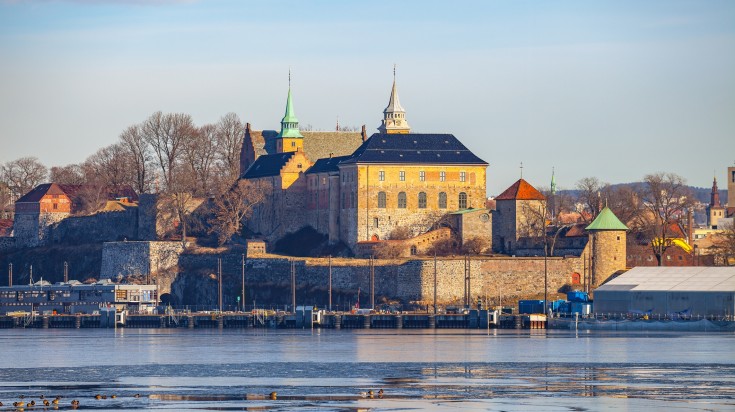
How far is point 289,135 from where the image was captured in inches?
5581

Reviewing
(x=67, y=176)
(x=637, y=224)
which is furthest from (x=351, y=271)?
(x=67, y=176)

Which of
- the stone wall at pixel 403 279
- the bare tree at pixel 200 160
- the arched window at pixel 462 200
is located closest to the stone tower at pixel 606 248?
the stone wall at pixel 403 279

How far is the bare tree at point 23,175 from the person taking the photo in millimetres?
159750

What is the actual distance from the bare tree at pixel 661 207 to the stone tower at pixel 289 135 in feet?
85.6

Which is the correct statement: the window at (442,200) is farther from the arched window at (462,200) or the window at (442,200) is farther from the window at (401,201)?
the window at (401,201)

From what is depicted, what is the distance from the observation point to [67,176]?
155 meters

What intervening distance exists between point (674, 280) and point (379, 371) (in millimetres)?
41460

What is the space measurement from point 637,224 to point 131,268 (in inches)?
1368

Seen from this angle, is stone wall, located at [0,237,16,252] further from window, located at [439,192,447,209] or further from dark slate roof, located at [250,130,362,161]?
window, located at [439,192,447,209]

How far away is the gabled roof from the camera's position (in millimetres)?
118938

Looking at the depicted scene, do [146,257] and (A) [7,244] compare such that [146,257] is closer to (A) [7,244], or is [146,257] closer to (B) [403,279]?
(A) [7,244]

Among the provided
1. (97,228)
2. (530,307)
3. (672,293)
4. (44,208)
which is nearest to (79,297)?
(97,228)

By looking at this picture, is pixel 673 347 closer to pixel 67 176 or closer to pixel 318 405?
pixel 318 405

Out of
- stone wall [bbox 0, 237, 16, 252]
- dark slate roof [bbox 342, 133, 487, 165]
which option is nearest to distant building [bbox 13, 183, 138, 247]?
stone wall [bbox 0, 237, 16, 252]
